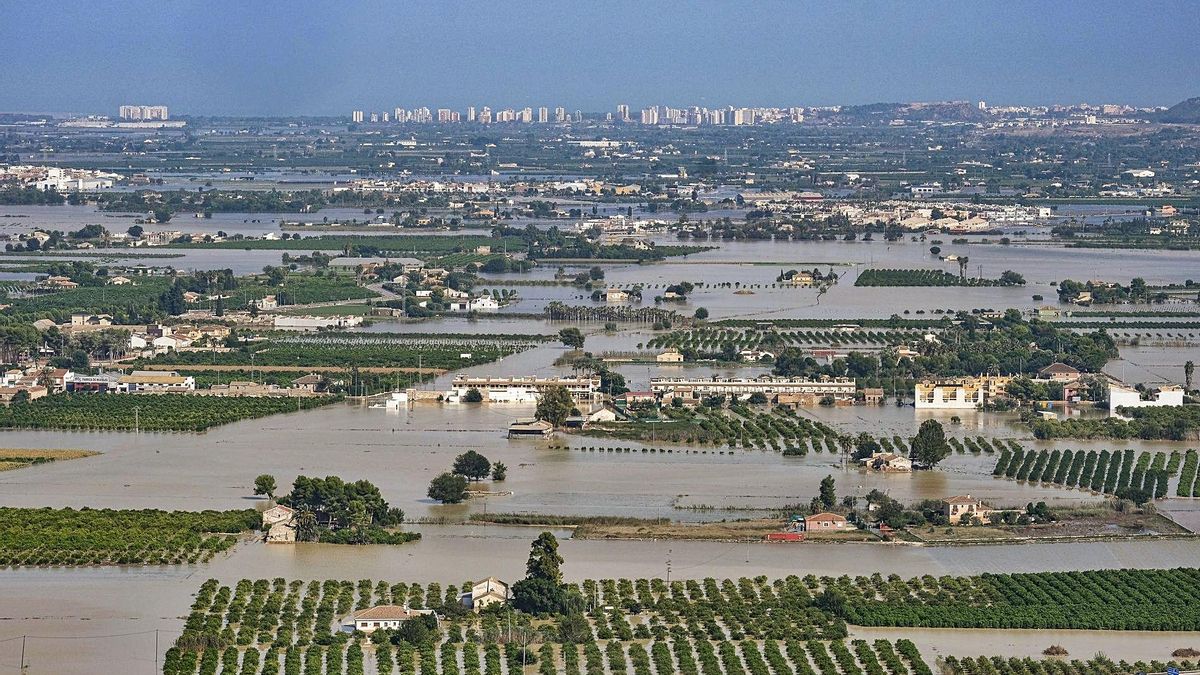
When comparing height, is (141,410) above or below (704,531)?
above

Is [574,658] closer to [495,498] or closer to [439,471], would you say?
[495,498]

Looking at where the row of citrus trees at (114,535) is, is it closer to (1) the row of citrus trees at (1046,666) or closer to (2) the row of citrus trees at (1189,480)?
(1) the row of citrus trees at (1046,666)

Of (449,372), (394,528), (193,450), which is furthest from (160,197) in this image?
(394,528)

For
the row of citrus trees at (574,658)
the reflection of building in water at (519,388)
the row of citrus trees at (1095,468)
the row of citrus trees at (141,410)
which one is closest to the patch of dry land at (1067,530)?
the row of citrus trees at (1095,468)

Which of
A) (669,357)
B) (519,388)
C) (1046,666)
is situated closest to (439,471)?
(519,388)

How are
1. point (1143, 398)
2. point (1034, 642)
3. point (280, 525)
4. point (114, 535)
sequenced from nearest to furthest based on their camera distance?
point (1034, 642) → point (114, 535) → point (280, 525) → point (1143, 398)

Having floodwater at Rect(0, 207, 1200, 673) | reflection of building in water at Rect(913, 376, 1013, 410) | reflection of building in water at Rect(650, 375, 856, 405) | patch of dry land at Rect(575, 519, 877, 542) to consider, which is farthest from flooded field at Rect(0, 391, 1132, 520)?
reflection of building in water at Rect(650, 375, 856, 405)

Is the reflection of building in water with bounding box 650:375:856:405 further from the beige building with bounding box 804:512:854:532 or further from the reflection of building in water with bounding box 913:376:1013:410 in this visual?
the beige building with bounding box 804:512:854:532
